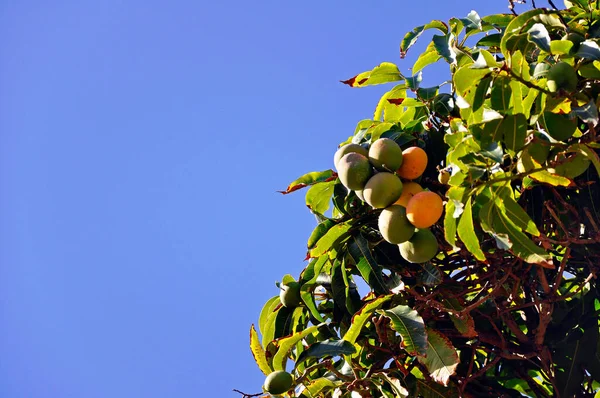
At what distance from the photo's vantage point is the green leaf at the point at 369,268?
6.31 ft

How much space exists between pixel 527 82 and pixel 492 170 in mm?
249

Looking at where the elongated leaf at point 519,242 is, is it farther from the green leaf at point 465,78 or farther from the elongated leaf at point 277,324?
the elongated leaf at point 277,324

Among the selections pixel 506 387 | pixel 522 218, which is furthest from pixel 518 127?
pixel 506 387

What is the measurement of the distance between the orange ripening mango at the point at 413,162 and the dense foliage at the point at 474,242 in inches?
1.3

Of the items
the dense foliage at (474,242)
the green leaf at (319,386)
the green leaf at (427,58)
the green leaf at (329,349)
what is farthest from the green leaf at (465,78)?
the green leaf at (319,386)

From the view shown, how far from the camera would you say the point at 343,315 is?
2143 millimetres

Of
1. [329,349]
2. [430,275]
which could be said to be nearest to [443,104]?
[430,275]

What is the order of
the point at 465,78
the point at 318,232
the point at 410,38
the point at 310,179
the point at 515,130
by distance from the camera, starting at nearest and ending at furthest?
the point at 515,130 < the point at 465,78 < the point at 318,232 < the point at 310,179 < the point at 410,38

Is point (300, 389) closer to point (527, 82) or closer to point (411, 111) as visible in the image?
point (411, 111)

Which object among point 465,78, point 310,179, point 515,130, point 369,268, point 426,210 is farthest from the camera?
point 310,179

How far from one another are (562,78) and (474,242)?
46 centimetres

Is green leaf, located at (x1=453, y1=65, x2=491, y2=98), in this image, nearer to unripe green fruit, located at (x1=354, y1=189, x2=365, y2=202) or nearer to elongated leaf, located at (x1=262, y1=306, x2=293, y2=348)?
unripe green fruit, located at (x1=354, y1=189, x2=365, y2=202)

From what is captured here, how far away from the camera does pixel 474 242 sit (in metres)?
1.66

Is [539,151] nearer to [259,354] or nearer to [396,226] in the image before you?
[396,226]
